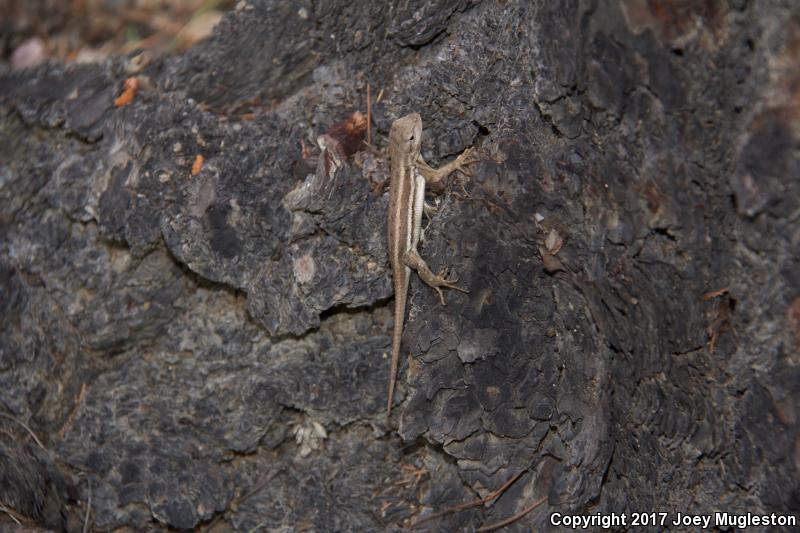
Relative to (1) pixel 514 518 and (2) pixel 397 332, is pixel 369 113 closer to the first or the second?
(2) pixel 397 332

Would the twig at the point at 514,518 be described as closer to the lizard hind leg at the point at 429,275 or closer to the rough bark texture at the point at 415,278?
the rough bark texture at the point at 415,278

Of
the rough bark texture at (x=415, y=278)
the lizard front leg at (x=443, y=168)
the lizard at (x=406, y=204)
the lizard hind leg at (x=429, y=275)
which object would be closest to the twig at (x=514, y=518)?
the rough bark texture at (x=415, y=278)

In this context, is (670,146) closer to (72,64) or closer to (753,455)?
(753,455)

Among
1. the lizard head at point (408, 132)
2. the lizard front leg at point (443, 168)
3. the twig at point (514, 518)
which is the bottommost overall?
the twig at point (514, 518)

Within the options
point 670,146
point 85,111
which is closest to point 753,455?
point 670,146

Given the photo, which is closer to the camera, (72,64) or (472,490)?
(472,490)

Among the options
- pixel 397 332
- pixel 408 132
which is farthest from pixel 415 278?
pixel 408 132
